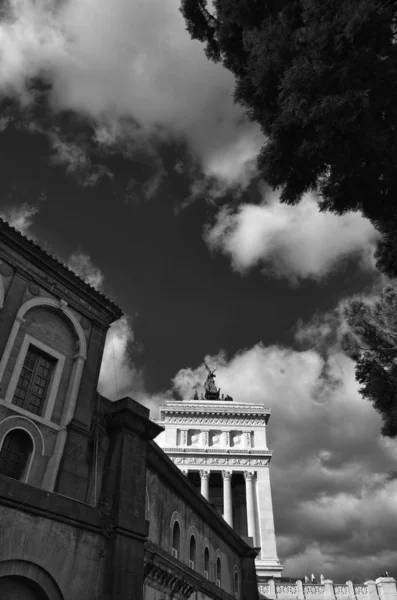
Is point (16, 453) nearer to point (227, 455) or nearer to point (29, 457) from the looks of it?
point (29, 457)

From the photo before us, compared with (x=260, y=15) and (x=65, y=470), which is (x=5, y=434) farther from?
(x=260, y=15)

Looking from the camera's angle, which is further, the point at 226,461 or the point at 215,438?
the point at 215,438

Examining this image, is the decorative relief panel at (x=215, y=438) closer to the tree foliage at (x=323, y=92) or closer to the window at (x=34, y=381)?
the window at (x=34, y=381)

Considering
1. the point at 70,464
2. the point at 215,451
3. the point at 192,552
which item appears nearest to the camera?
the point at 70,464

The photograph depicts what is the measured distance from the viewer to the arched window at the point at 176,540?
16.4 meters

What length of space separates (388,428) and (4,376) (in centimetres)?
1052

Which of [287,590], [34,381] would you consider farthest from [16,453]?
[287,590]

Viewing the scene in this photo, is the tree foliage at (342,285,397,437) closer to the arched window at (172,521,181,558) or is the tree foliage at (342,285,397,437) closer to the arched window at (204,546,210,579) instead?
the arched window at (172,521,181,558)

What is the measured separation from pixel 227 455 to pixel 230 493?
397 centimetres

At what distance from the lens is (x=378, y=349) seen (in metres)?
15.2

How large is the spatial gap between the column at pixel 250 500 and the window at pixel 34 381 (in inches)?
1547

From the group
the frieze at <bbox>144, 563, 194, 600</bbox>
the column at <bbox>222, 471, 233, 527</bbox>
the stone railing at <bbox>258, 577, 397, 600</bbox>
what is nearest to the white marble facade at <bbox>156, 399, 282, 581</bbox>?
the column at <bbox>222, 471, 233, 527</bbox>

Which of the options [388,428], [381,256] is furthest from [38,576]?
[381,256]

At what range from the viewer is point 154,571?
13.6m
